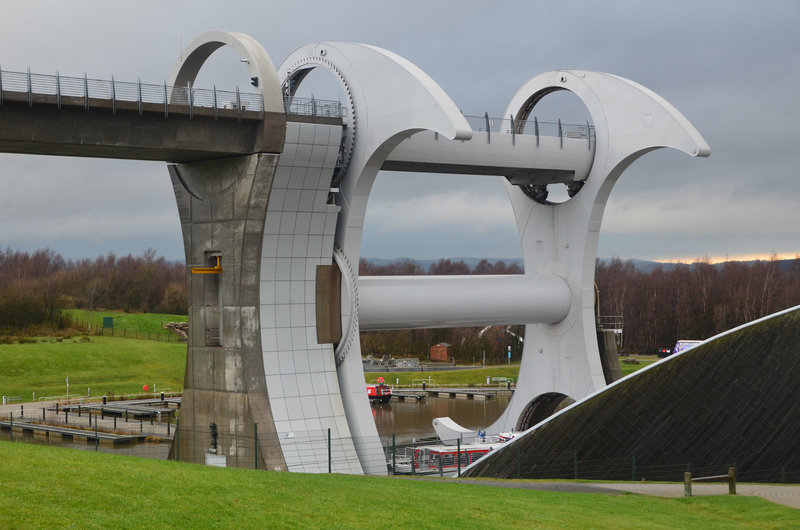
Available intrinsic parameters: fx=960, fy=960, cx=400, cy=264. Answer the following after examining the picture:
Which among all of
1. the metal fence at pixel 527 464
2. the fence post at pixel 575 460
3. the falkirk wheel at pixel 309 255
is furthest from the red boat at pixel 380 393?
the fence post at pixel 575 460

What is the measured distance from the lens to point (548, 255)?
3584 cm

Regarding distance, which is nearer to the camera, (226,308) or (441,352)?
(226,308)

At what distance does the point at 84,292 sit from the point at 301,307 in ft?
310

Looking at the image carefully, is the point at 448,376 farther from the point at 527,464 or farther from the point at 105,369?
the point at 527,464


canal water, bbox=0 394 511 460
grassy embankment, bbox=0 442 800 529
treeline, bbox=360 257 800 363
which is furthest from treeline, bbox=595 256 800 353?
grassy embankment, bbox=0 442 800 529

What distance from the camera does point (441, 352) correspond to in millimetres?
91875

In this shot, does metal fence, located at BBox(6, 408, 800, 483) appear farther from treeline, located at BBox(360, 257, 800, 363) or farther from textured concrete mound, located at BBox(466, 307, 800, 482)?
treeline, located at BBox(360, 257, 800, 363)

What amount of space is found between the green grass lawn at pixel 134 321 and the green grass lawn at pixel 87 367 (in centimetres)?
1056

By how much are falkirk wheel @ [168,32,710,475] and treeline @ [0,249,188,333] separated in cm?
6345

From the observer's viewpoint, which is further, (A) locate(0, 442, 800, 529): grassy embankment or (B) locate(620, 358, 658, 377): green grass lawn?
(B) locate(620, 358, 658, 377): green grass lawn

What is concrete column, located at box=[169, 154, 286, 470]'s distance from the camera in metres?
26.8

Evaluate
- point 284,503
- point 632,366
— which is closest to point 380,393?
point 632,366

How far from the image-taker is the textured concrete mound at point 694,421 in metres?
23.1

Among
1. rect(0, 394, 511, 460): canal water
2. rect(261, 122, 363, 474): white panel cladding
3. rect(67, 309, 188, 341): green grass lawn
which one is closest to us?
rect(261, 122, 363, 474): white panel cladding
